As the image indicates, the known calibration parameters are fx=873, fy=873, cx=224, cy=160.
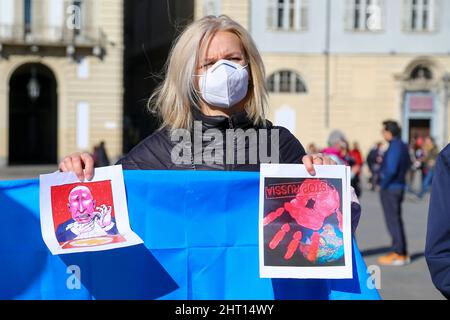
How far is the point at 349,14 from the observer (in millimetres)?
35469

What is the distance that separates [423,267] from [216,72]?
7.99 meters

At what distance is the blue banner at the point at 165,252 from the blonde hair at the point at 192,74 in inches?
9.6

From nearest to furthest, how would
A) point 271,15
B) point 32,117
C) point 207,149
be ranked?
point 207,149
point 271,15
point 32,117

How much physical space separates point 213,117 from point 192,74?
0.18 m

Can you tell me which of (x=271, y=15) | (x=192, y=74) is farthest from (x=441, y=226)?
(x=271, y=15)

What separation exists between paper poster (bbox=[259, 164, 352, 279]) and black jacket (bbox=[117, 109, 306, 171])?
0.20 meters

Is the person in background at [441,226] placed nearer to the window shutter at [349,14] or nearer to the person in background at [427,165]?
the person in background at [427,165]

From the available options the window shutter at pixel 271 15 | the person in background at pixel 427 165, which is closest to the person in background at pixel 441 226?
the person in background at pixel 427 165

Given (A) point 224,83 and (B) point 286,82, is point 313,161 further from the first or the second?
(B) point 286,82

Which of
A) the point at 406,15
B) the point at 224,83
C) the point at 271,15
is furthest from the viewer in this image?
the point at 406,15

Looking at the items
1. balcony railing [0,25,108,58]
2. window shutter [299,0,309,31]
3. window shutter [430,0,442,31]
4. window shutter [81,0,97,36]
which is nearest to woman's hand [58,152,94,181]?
window shutter [81,0,97,36]

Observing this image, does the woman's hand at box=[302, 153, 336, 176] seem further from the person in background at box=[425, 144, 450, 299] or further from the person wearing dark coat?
the person in background at box=[425, 144, 450, 299]
